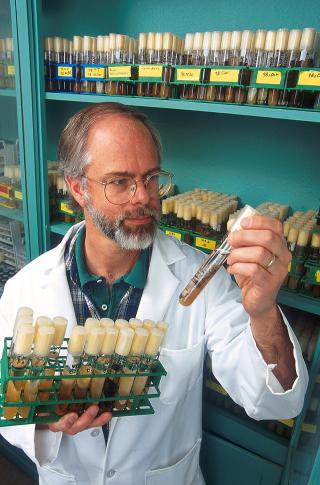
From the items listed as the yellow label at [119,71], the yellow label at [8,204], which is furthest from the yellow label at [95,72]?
the yellow label at [8,204]

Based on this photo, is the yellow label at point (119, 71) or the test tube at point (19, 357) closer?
the test tube at point (19, 357)

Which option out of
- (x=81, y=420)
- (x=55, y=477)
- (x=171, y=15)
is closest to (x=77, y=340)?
(x=81, y=420)

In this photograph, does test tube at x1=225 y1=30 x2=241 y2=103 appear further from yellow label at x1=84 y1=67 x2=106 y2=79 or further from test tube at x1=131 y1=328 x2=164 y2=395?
test tube at x1=131 y1=328 x2=164 y2=395

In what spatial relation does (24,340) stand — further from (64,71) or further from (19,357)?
(64,71)

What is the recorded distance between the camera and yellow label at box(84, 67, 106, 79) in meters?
1.43

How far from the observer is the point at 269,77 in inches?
42.9

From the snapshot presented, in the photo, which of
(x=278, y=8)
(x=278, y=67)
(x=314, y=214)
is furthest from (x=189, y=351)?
(x=278, y=8)

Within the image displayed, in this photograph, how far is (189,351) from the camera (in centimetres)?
108

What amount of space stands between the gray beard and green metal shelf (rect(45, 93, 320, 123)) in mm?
403

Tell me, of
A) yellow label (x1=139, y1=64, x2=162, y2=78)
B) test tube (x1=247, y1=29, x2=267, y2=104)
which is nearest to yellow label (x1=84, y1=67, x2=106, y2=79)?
yellow label (x1=139, y1=64, x2=162, y2=78)

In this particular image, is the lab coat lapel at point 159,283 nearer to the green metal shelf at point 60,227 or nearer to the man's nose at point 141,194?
the man's nose at point 141,194

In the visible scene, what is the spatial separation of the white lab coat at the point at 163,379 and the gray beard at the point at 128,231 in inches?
4.8

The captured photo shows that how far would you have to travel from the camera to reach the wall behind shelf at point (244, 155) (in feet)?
4.75

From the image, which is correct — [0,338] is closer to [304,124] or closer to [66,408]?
[66,408]
